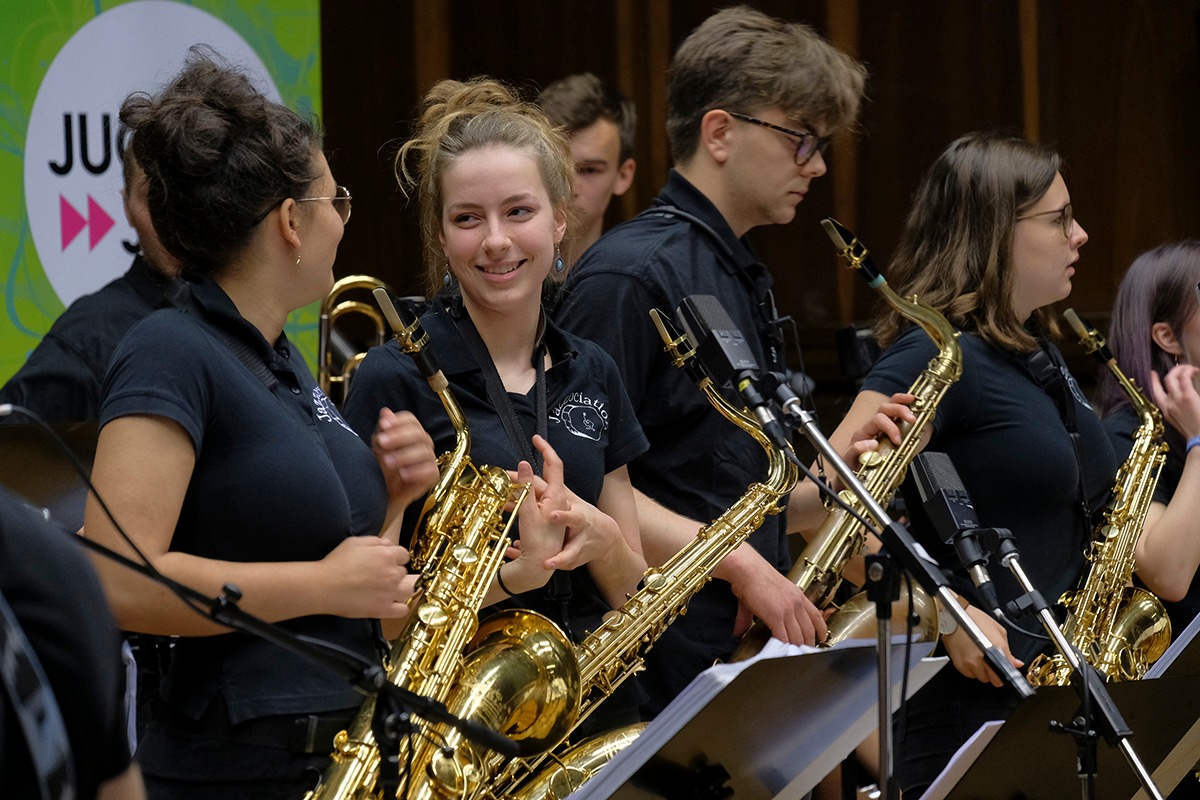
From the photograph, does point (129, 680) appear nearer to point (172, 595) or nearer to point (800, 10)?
point (172, 595)

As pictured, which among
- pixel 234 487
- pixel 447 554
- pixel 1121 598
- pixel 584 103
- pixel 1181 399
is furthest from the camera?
pixel 584 103

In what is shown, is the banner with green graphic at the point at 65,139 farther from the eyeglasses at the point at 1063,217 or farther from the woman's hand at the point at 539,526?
the eyeglasses at the point at 1063,217

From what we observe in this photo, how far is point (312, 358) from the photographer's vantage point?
12.6 feet

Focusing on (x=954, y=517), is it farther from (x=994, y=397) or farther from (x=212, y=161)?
(x=212, y=161)

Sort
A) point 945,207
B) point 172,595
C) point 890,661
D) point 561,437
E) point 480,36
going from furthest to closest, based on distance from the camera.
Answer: point 480,36, point 945,207, point 561,437, point 890,661, point 172,595

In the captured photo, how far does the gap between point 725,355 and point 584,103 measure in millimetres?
2463

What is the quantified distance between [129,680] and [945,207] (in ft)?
6.42

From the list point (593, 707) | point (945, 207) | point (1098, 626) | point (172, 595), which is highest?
point (945, 207)

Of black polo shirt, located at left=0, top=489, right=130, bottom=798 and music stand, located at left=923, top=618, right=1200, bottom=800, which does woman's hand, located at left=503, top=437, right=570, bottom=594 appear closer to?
music stand, located at left=923, top=618, right=1200, bottom=800

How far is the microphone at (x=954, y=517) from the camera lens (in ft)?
7.71

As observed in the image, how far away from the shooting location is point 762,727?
81.5 inches

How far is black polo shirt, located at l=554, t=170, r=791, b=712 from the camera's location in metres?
2.87

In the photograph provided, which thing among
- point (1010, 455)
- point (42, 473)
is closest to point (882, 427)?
point (1010, 455)

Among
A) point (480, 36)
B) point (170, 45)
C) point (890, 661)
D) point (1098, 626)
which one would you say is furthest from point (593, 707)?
point (480, 36)
